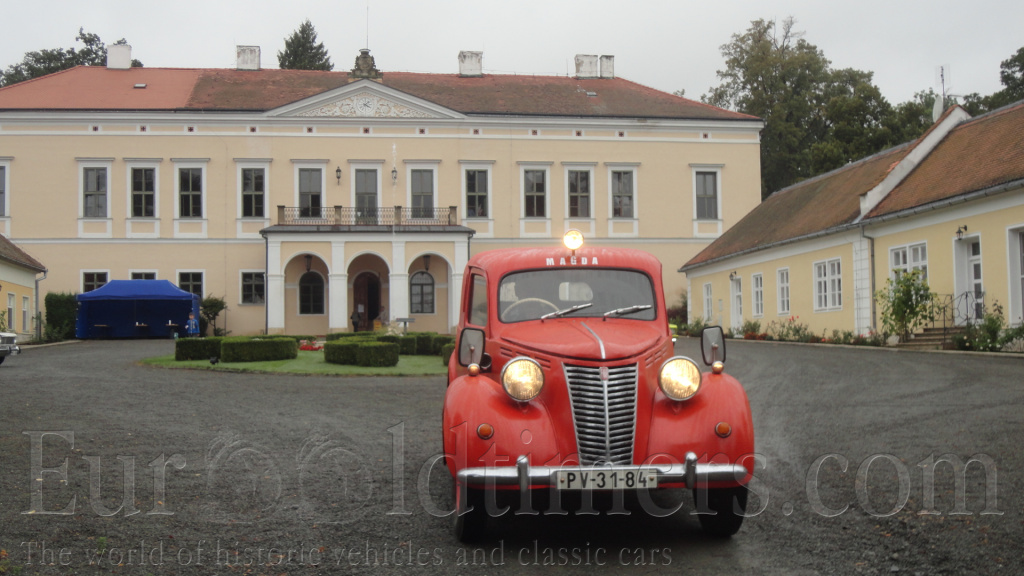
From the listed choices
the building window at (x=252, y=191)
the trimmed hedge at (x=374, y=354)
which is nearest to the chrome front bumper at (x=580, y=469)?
the trimmed hedge at (x=374, y=354)

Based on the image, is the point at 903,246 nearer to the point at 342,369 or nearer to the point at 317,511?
the point at 342,369

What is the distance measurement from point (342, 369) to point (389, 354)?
1158mm

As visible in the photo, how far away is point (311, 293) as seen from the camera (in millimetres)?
41219

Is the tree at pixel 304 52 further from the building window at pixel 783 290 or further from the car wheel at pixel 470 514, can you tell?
the car wheel at pixel 470 514

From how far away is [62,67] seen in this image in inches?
2472

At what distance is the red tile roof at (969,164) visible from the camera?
2133cm

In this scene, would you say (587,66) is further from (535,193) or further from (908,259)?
(908,259)

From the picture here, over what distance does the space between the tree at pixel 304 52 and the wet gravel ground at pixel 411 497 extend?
201 ft

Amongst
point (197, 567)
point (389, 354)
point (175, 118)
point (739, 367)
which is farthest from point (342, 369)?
point (175, 118)

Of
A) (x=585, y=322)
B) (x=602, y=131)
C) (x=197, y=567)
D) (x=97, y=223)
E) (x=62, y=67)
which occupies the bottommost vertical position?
(x=197, y=567)

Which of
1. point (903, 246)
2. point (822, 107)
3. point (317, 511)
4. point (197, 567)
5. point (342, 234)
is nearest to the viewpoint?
point (197, 567)

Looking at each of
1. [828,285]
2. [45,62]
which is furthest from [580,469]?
[45,62]

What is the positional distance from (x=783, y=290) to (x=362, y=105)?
2136 centimetres

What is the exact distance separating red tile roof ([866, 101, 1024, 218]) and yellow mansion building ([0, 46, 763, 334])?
1839 cm
